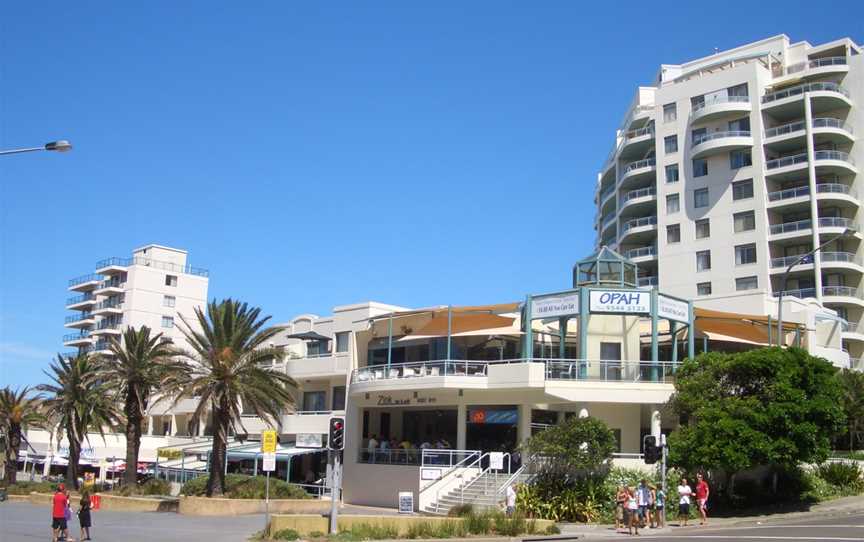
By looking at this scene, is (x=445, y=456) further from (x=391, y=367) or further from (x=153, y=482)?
(x=153, y=482)

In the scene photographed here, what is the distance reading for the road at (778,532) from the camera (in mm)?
23105

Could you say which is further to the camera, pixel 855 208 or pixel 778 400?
pixel 855 208

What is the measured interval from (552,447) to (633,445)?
7.82 m

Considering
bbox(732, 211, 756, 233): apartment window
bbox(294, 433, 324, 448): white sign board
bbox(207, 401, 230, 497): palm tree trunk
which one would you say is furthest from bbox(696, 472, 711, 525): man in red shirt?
bbox(732, 211, 756, 233): apartment window

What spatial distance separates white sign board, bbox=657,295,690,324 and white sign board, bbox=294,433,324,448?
1963 cm

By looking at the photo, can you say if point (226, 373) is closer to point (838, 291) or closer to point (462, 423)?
point (462, 423)

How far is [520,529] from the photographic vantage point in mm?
26656

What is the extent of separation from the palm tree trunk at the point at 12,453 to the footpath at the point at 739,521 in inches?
1357

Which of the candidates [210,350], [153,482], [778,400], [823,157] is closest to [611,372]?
[778,400]

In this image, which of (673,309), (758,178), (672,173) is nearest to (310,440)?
(673,309)

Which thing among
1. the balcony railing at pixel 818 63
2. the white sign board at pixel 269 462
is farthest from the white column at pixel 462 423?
the balcony railing at pixel 818 63

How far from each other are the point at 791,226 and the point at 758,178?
475 cm

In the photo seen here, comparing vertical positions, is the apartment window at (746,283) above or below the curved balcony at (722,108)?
below

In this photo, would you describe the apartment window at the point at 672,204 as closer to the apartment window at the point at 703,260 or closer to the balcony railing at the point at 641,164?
the balcony railing at the point at 641,164
